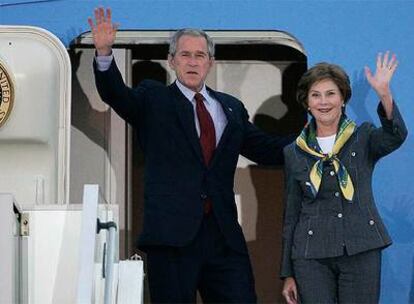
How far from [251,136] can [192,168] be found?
0.34 m

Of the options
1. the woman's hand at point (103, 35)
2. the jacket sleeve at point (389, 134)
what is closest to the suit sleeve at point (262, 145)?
the jacket sleeve at point (389, 134)

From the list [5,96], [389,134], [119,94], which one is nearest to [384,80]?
[389,134]

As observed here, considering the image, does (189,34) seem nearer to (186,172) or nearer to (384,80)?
(186,172)

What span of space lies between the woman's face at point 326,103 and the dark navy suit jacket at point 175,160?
45cm

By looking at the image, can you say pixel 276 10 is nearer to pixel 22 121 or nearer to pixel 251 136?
pixel 251 136

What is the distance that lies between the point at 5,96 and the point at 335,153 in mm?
1386

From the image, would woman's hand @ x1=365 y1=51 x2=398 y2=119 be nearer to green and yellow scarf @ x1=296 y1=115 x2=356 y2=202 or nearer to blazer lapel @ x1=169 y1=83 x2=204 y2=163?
green and yellow scarf @ x1=296 y1=115 x2=356 y2=202

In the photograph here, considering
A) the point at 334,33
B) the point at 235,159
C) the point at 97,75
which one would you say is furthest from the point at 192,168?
the point at 334,33

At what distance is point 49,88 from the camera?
468 cm

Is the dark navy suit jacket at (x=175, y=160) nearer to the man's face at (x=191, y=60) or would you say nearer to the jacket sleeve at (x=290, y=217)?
the man's face at (x=191, y=60)

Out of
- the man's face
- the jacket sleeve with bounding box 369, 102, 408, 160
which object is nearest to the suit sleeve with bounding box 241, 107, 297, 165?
the man's face

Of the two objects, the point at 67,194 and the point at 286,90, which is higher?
the point at 286,90

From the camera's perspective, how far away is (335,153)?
164 inches

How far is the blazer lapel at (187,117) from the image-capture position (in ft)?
14.6
